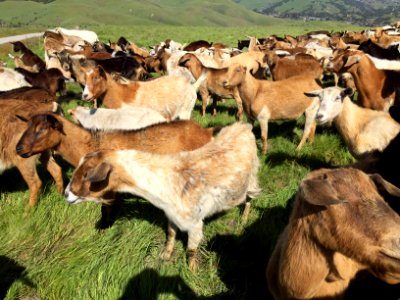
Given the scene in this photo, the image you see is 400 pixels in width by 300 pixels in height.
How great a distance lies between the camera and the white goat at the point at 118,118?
21.7 ft

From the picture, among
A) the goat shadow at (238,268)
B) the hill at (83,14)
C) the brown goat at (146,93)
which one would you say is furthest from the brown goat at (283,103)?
the hill at (83,14)

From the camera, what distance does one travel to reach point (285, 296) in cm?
257

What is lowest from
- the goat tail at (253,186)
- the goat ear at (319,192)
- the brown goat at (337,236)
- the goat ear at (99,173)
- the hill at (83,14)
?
the hill at (83,14)

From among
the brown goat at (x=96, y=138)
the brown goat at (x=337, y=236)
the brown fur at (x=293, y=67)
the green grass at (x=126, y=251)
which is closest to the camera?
the brown goat at (x=337, y=236)

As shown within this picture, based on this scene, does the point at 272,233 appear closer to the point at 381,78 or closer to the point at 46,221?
the point at 46,221

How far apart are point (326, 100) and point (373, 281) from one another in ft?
12.0

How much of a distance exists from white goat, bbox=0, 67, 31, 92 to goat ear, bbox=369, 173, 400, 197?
11.1m

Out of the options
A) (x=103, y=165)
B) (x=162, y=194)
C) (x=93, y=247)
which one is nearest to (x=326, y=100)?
(x=162, y=194)

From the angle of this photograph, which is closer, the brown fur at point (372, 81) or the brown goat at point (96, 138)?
the brown goat at point (96, 138)

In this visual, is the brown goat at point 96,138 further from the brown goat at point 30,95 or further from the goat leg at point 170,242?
the brown goat at point 30,95

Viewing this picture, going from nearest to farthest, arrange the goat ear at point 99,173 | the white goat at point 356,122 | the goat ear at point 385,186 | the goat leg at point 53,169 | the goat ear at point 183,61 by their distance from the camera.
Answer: the goat ear at point 385,186
the goat ear at point 99,173
the white goat at point 356,122
the goat leg at point 53,169
the goat ear at point 183,61

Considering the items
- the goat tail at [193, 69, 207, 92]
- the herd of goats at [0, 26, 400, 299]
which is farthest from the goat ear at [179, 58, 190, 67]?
the goat tail at [193, 69, 207, 92]

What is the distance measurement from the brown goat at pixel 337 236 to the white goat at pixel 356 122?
3.43m

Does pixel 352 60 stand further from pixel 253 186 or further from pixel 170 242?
pixel 170 242
